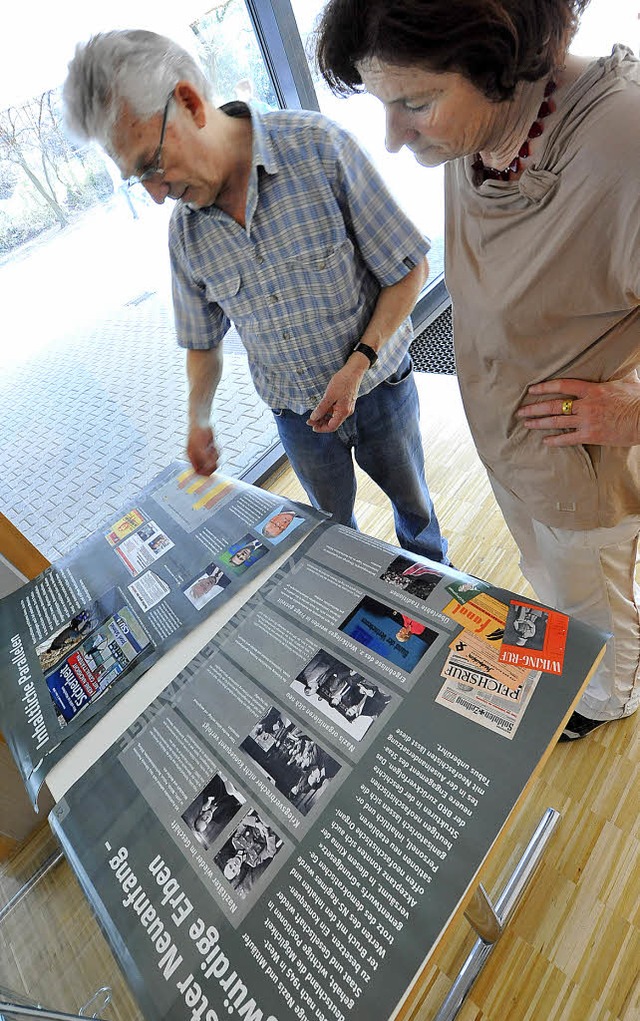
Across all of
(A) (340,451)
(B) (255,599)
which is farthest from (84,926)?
(A) (340,451)

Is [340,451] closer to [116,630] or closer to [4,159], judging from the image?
[116,630]

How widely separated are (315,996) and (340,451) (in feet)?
3.78

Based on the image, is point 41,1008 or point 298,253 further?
point 298,253

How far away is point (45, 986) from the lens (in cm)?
86

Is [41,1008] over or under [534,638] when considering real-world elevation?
under

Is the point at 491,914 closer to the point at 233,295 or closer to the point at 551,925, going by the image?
the point at 551,925

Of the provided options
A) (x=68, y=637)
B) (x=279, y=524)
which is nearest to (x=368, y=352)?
(x=279, y=524)

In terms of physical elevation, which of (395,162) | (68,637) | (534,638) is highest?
(395,162)

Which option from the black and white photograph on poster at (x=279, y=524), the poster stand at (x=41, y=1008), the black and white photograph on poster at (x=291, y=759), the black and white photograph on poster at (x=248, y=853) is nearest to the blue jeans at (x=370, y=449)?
the black and white photograph on poster at (x=279, y=524)

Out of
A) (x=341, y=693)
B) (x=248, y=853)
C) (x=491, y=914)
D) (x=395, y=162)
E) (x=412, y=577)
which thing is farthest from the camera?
(x=395, y=162)

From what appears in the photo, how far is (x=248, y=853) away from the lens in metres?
0.75

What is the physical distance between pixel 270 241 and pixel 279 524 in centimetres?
59

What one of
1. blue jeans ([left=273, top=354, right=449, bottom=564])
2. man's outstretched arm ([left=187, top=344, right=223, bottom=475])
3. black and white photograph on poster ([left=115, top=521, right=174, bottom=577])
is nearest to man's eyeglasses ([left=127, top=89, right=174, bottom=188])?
man's outstretched arm ([left=187, top=344, right=223, bottom=475])

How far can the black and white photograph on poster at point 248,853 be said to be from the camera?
730mm
